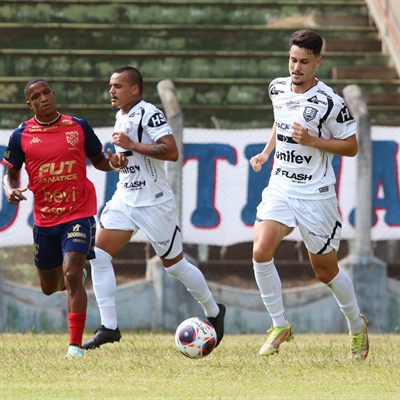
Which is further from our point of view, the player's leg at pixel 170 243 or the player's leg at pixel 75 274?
the player's leg at pixel 170 243

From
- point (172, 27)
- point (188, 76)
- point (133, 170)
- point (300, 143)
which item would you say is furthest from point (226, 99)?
point (300, 143)

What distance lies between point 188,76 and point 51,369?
914 cm

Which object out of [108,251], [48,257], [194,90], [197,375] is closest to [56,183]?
[48,257]

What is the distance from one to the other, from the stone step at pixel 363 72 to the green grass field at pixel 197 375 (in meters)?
7.69

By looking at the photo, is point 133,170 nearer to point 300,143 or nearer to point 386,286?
point 300,143

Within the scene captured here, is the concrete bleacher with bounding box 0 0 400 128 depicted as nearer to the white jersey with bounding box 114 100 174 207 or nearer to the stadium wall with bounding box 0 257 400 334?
the stadium wall with bounding box 0 257 400 334

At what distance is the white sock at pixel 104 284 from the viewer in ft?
27.1

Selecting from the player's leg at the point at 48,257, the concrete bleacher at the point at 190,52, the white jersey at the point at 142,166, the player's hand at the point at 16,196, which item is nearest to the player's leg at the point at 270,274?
the white jersey at the point at 142,166

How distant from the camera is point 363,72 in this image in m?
15.6

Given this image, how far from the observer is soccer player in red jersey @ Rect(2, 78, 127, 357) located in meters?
7.73

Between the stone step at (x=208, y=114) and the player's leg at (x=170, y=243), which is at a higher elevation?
the stone step at (x=208, y=114)

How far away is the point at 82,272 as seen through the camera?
787 centimetres

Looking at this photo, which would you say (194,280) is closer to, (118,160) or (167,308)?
(118,160)

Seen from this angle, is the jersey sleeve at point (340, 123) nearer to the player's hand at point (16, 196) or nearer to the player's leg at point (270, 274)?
the player's leg at point (270, 274)
